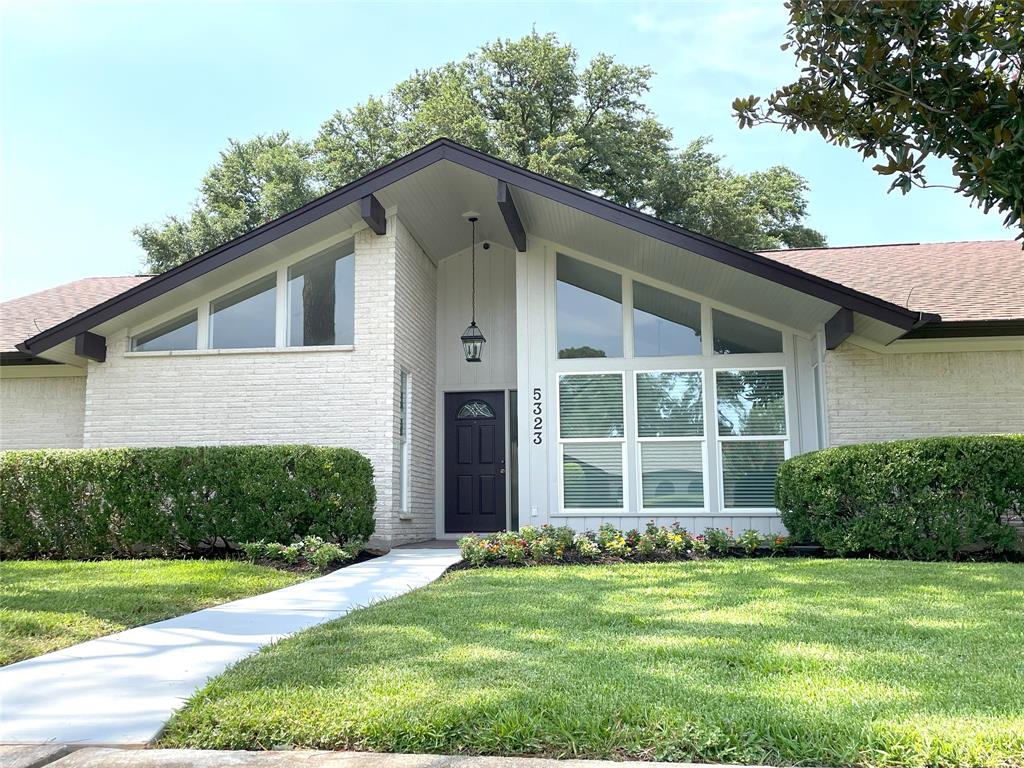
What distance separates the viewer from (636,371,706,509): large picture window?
10945 millimetres

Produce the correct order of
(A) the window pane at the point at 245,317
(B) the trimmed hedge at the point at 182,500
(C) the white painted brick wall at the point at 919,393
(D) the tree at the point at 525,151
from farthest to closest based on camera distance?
(D) the tree at the point at 525,151
(A) the window pane at the point at 245,317
(C) the white painted brick wall at the point at 919,393
(B) the trimmed hedge at the point at 182,500

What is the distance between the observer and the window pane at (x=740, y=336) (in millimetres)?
11086

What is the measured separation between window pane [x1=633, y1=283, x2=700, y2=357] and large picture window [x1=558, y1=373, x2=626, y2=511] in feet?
2.14

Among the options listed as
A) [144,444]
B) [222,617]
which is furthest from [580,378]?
[222,617]

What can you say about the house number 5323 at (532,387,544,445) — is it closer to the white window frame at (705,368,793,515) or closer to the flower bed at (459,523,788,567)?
the flower bed at (459,523,788,567)

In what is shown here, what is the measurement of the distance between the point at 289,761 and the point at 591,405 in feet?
29.0

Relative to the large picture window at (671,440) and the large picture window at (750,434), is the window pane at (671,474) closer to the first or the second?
the large picture window at (671,440)

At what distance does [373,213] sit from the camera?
10672 millimetres

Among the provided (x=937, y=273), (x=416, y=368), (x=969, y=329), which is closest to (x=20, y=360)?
(x=416, y=368)

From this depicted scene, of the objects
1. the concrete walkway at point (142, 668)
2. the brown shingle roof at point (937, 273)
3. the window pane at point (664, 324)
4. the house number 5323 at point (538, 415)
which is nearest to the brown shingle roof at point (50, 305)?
the house number 5323 at point (538, 415)

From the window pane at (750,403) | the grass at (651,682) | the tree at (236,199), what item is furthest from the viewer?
the tree at (236,199)

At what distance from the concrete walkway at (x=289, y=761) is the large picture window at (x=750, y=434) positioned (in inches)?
333

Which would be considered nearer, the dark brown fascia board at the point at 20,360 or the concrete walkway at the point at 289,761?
the concrete walkway at the point at 289,761

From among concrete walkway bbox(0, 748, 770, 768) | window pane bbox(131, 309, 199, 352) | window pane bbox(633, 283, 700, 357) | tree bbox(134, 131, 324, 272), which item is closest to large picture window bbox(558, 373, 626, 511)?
window pane bbox(633, 283, 700, 357)
